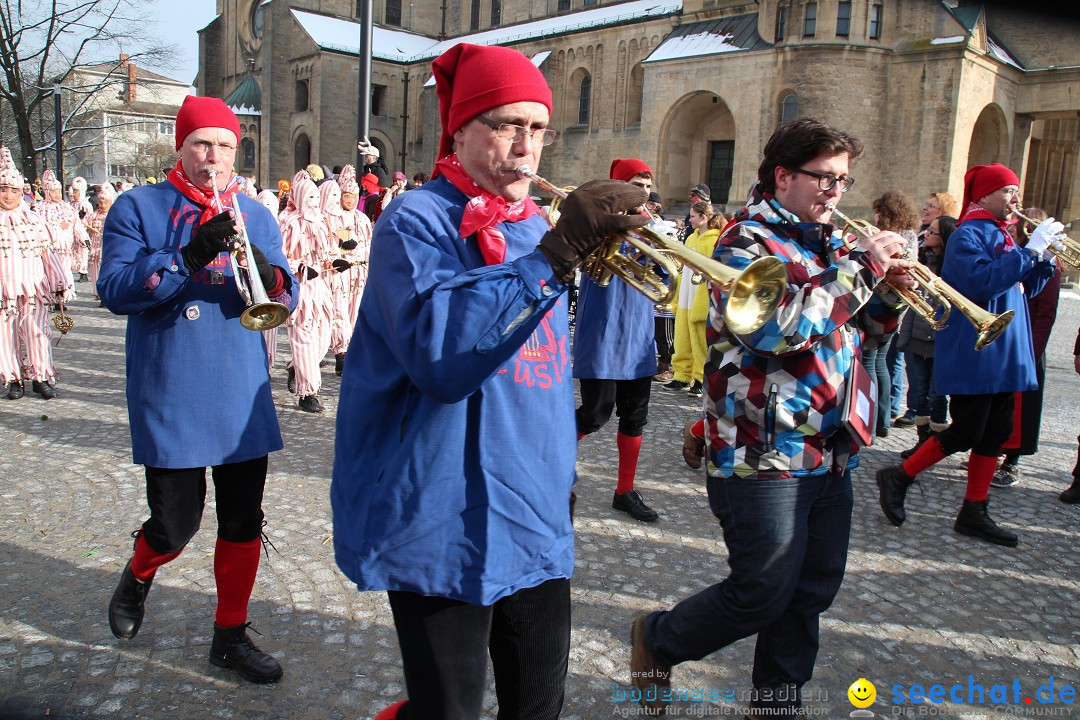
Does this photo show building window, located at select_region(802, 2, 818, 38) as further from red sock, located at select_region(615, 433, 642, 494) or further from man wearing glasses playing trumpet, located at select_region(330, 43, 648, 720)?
man wearing glasses playing trumpet, located at select_region(330, 43, 648, 720)

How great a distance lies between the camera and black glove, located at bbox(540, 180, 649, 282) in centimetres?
175

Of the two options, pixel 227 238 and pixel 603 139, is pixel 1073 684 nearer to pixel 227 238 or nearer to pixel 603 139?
pixel 227 238

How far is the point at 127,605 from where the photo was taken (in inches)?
133

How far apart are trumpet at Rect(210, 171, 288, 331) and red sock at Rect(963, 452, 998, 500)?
4.16 metres

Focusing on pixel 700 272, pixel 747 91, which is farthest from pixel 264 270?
pixel 747 91

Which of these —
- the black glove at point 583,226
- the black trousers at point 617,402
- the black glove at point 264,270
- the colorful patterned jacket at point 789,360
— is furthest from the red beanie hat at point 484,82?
the black trousers at point 617,402

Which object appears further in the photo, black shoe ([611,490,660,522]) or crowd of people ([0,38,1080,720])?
black shoe ([611,490,660,522])

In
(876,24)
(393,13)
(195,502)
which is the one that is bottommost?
(195,502)

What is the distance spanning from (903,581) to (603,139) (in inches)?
1464

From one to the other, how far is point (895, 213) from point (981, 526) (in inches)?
109

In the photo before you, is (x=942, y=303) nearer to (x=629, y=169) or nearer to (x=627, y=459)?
(x=627, y=459)

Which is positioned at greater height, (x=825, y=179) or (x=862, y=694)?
(x=825, y=179)

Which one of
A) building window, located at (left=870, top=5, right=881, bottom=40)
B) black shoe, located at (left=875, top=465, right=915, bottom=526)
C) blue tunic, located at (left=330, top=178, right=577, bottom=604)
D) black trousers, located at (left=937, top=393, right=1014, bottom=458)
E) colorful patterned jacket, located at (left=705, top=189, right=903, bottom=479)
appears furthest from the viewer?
building window, located at (left=870, top=5, right=881, bottom=40)

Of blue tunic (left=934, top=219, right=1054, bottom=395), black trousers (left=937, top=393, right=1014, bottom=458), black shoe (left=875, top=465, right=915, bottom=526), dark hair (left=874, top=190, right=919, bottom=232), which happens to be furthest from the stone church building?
black shoe (left=875, top=465, right=915, bottom=526)
